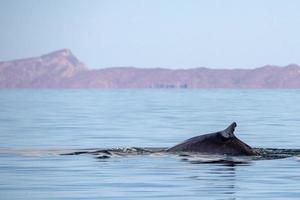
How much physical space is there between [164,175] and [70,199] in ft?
13.0

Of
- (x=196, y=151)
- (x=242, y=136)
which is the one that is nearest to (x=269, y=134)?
(x=242, y=136)

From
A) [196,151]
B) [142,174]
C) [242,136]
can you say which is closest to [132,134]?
[242,136]

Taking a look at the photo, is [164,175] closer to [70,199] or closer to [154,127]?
[70,199]

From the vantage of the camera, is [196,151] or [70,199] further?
[196,151]

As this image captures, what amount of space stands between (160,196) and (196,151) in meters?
7.60

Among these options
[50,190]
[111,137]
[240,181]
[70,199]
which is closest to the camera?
[70,199]

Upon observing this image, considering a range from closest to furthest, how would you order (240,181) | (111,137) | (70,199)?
(70,199)
(240,181)
(111,137)

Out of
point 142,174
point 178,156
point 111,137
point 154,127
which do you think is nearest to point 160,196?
point 142,174

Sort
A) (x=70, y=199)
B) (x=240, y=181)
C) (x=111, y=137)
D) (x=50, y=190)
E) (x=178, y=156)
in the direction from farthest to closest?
(x=111, y=137) → (x=178, y=156) → (x=240, y=181) → (x=50, y=190) → (x=70, y=199)

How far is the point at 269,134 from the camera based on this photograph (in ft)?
116

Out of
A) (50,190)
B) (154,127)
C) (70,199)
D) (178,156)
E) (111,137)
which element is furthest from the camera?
(154,127)

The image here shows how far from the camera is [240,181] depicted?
58.9 feet

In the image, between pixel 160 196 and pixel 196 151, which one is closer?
pixel 160 196

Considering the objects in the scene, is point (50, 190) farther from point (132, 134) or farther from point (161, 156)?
point (132, 134)
